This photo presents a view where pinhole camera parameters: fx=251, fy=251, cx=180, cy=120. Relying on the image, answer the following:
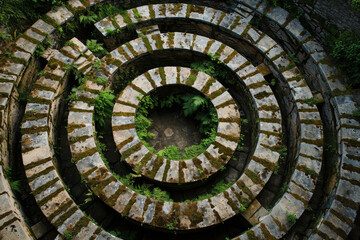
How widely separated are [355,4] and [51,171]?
7569 mm

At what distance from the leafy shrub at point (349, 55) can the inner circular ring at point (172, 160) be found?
2.96m

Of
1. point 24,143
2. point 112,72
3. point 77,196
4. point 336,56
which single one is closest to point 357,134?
point 336,56

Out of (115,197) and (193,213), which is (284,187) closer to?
(193,213)

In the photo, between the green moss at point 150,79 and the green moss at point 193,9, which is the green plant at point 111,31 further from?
the green moss at point 193,9

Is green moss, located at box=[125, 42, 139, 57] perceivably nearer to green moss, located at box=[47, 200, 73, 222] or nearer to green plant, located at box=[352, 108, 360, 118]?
green moss, located at box=[47, 200, 73, 222]

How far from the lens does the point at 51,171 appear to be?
5.25 meters

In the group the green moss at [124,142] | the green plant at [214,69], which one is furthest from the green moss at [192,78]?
the green moss at [124,142]

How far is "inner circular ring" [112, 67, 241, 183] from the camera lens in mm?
5723

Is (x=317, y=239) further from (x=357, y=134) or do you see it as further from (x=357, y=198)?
(x=357, y=134)

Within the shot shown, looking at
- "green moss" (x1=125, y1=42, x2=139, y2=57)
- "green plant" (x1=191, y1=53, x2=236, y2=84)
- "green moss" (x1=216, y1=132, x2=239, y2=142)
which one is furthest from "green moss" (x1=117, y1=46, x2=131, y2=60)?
"green moss" (x1=216, y1=132, x2=239, y2=142)

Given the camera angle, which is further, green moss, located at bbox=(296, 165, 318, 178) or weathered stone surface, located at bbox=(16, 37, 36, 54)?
weathered stone surface, located at bbox=(16, 37, 36, 54)

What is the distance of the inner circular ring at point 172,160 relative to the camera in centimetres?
572

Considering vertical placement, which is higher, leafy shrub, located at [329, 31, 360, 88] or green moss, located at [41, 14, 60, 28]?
green moss, located at [41, 14, 60, 28]

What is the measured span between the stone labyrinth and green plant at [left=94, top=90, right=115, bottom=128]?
0.11m
